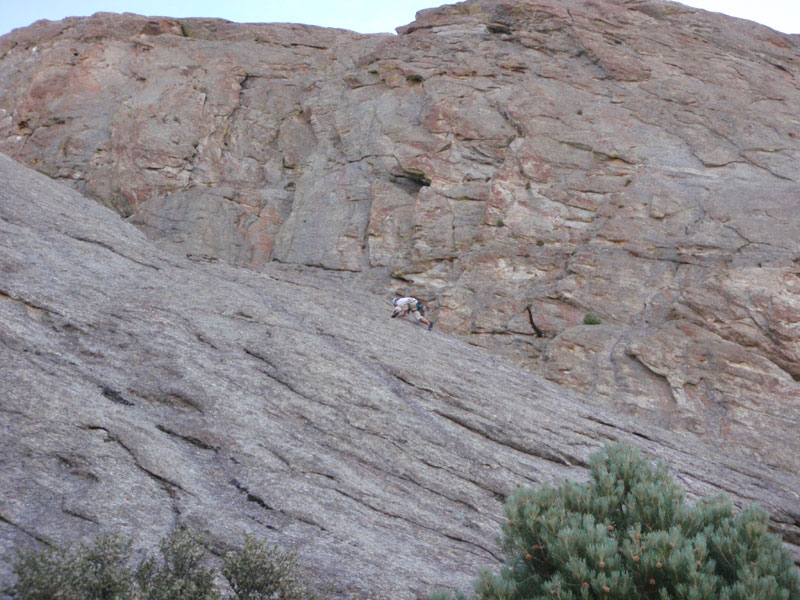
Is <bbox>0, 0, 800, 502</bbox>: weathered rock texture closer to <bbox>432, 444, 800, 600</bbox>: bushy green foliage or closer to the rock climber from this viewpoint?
the rock climber

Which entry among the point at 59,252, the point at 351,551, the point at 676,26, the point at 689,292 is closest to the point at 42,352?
the point at 59,252

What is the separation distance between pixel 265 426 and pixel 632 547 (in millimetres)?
6622

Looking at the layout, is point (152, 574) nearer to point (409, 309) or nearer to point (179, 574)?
point (179, 574)

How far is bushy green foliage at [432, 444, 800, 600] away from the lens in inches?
307

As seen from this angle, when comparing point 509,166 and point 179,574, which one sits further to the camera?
point 509,166

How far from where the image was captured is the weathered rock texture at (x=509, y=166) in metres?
22.0

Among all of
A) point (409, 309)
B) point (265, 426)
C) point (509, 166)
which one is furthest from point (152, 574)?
point (509, 166)

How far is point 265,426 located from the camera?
12.9 m

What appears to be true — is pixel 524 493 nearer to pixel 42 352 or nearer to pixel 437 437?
pixel 437 437

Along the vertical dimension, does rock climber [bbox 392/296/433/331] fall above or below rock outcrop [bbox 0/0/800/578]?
below

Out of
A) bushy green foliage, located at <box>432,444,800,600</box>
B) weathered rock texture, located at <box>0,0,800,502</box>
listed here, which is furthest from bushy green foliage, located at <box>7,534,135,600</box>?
weathered rock texture, located at <box>0,0,800,502</box>

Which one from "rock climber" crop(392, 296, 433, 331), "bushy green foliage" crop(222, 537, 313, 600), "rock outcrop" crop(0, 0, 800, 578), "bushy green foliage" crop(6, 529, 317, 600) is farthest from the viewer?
"rock climber" crop(392, 296, 433, 331)

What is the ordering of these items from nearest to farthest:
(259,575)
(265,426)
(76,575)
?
(76,575) → (259,575) → (265,426)

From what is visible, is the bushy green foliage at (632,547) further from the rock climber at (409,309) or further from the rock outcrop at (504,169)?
the rock climber at (409,309)
